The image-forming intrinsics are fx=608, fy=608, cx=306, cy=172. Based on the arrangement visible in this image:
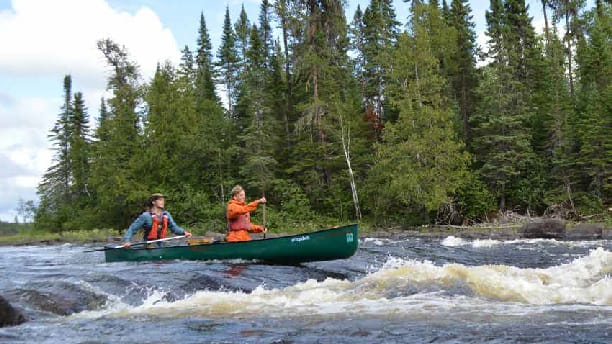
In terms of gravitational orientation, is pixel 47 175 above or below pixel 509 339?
above

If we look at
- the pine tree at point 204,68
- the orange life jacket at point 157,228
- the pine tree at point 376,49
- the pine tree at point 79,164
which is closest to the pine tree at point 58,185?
the pine tree at point 79,164

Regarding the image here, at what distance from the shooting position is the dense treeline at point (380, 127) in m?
30.0

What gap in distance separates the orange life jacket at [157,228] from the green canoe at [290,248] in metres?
1.88

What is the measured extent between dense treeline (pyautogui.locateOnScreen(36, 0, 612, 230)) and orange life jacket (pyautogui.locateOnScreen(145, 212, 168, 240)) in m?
15.9

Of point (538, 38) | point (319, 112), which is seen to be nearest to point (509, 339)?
point (319, 112)

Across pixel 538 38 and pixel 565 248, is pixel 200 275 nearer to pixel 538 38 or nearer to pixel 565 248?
pixel 565 248

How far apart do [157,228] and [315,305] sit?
7.16 m

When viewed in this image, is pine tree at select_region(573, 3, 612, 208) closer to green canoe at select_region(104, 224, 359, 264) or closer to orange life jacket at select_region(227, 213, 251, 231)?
green canoe at select_region(104, 224, 359, 264)

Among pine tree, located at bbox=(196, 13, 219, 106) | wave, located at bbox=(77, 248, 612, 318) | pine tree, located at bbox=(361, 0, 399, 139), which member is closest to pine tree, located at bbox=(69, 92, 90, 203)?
pine tree, located at bbox=(196, 13, 219, 106)

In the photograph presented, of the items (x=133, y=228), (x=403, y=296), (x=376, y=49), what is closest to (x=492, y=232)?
(x=133, y=228)

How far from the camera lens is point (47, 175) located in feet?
177

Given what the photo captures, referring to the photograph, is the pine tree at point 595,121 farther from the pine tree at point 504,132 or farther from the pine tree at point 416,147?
the pine tree at point 416,147

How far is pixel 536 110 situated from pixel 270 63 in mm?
17920

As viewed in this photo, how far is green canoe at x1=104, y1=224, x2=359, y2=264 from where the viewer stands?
1156cm
